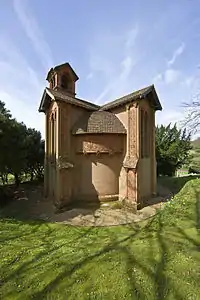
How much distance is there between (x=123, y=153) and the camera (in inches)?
672

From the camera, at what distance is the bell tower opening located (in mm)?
20469

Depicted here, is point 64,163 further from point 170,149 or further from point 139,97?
point 170,149

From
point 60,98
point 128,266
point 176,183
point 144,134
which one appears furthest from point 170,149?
point 128,266

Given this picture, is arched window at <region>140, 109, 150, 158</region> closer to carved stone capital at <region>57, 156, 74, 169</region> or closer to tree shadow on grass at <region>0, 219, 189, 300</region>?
carved stone capital at <region>57, 156, 74, 169</region>

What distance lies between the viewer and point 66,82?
21.7 metres

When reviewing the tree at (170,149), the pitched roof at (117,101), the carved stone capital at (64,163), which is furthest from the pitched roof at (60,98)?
the tree at (170,149)

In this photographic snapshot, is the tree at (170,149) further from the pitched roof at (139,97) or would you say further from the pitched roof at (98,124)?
the pitched roof at (98,124)

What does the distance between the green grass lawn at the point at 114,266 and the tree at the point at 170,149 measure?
23356 millimetres

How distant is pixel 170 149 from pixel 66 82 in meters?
20.4

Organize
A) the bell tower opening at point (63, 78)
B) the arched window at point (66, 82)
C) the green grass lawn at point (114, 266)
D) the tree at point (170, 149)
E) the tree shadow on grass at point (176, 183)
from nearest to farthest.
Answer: the green grass lawn at point (114, 266) → the bell tower opening at point (63, 78) → the arched window at point (66, 82) → the tree shadow on grass at point (176, 183) → the tree at point (170, 149)

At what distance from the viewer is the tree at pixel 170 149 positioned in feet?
104

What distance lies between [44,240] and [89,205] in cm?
719

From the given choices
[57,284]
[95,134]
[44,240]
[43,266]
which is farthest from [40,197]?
[57,284]

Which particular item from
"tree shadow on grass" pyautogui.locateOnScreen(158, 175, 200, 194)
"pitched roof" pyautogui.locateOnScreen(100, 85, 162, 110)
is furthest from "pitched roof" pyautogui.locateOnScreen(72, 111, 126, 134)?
"tree shadow on grass" pyautogui.locateOnScreen(158, 175, 200, 194)
